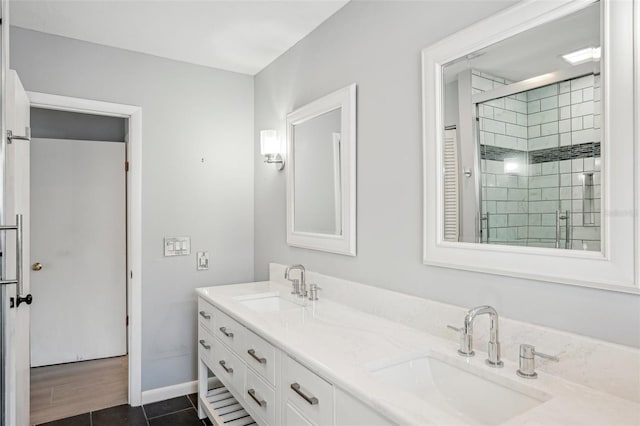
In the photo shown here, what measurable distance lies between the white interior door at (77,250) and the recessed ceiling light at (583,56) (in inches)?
142

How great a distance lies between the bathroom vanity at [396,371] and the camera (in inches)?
41.6

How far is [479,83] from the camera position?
149 centimetres

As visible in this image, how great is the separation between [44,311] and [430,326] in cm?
336

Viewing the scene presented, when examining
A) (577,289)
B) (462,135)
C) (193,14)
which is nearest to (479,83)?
(462,135)

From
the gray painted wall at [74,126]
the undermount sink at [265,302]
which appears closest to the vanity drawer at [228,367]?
the undermount sink at [265,302]

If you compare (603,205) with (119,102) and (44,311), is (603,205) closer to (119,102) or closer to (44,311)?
(119,102)

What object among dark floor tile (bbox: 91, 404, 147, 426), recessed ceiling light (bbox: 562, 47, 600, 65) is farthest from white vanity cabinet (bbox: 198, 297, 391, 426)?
recessed ceiling light (bbox: 562, 47, 600, 65)

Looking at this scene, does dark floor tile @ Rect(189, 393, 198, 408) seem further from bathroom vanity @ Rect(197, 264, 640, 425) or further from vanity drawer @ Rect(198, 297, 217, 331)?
bathroom vanity @ Rect(197, 264, 640, 425)

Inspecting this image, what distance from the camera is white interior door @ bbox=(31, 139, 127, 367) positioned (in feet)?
11.3

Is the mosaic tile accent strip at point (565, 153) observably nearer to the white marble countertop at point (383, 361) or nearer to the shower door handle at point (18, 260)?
the white marble countertop at point (383, 361)

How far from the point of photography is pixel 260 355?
5.66 feet

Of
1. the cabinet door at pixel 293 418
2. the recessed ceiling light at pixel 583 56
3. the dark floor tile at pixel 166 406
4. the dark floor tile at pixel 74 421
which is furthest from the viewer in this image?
the dark floor tile at pixel 166 406

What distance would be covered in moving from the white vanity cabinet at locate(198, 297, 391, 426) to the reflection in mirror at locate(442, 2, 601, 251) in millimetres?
750

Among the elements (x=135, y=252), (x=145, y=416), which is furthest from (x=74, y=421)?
(x=135, y=252)
